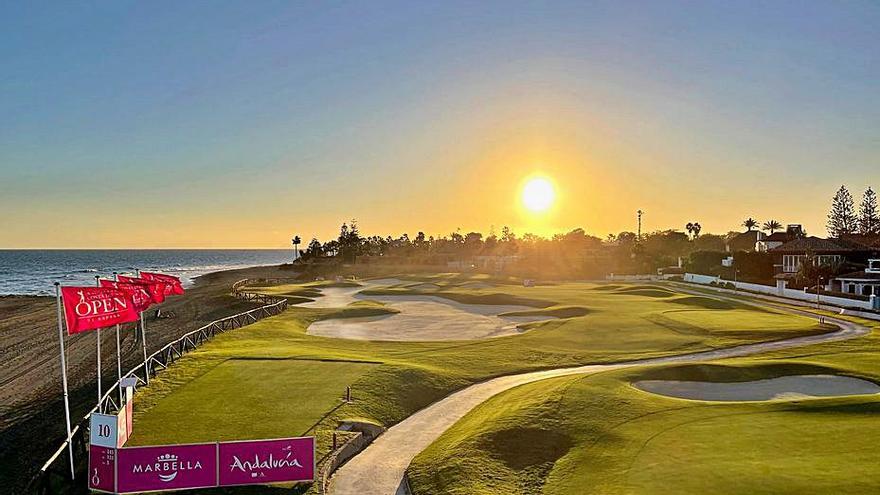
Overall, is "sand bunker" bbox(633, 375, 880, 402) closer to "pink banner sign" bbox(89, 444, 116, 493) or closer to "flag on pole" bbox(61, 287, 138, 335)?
"pink banner sign" bbox(89, 444, 116, 493)

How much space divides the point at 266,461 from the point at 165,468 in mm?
2627

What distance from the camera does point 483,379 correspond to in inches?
1227

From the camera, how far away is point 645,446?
18531 millimetres

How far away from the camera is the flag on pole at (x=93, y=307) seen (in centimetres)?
1784

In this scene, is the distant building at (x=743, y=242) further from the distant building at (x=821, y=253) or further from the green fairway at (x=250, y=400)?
the green fairway at (x=250, y=400)

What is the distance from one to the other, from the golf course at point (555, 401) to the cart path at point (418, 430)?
0.19 m

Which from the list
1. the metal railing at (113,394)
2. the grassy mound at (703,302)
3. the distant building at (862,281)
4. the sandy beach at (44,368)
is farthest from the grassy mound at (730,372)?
the distant building at (862,281)

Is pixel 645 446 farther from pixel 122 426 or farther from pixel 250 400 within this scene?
pixel 122 426

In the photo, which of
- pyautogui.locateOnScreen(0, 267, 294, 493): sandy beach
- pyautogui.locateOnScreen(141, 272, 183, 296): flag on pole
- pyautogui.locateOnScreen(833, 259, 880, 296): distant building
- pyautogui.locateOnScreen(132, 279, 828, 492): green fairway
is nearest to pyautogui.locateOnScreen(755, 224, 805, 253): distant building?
pyautogui.locateOnScreen(833, 259, 880, 296): distant building

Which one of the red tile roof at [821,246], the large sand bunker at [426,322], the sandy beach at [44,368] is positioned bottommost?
the sandy beach at [44,368]

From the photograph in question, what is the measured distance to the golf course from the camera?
1702 centimetres

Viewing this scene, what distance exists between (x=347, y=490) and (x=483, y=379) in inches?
576

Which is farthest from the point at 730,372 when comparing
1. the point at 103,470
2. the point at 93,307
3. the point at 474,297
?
the point at 474,297

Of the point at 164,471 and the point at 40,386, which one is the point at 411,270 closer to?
the point at 40,386
